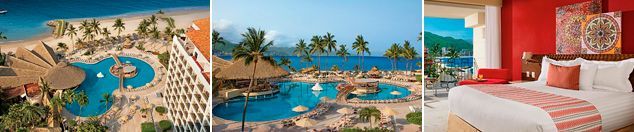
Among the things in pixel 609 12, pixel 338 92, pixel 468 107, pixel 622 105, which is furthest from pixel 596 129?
pixel 338 92

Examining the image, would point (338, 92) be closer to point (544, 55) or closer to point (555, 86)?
point (555, 86)

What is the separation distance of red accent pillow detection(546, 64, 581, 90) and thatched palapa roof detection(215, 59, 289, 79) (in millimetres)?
2925

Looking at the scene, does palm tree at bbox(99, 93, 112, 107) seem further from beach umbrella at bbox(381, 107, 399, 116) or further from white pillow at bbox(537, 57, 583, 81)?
white pillow at bbox(537, 57, 583, 81)

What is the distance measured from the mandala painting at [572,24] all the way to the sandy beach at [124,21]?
13.7 feet

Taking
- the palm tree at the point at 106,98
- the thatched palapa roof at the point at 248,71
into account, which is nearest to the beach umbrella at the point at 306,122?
the thatched palapa roof at the point at 248,71

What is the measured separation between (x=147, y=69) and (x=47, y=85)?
918 millimetres

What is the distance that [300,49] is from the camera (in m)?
4.12

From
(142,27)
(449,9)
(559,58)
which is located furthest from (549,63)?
(142,27)

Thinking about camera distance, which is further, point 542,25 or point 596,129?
point 542,25

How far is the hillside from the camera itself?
6.72 m

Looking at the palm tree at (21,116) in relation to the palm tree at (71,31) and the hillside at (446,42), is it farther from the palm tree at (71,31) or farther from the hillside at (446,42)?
the hillside at (446,42)

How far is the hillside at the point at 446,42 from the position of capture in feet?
22.0

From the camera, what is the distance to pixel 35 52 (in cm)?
320

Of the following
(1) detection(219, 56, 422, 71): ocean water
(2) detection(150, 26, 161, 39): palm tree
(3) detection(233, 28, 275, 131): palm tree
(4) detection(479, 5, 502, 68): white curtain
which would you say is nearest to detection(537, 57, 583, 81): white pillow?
(4) detection(479, 5, 502, 68): white curtain
